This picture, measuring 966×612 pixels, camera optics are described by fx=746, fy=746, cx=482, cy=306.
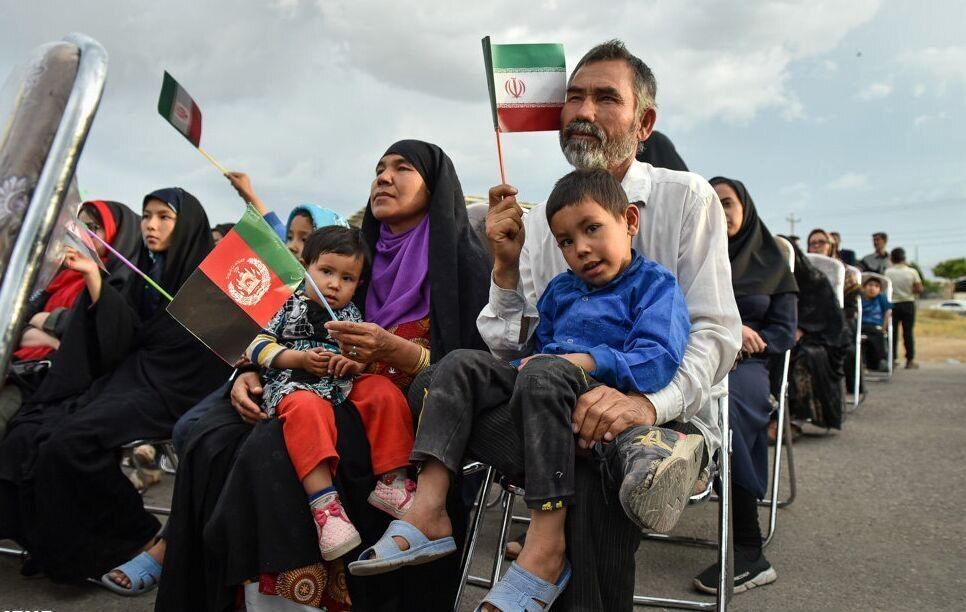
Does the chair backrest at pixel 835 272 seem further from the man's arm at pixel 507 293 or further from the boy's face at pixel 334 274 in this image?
the boy's face at pixel 334 274

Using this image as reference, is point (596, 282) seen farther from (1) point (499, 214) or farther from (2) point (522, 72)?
(2) point (522, 72)

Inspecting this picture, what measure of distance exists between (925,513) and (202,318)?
13.5ft

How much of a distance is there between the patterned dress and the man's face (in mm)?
1092

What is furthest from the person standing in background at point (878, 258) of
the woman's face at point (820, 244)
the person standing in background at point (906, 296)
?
the woman's face at point (820, 244)

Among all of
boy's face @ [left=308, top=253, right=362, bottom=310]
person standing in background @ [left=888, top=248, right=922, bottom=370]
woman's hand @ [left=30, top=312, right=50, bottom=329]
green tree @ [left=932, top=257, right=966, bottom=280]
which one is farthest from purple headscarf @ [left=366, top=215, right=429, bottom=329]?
green tree @ [left=932, top=257, right=966, bottom=280]

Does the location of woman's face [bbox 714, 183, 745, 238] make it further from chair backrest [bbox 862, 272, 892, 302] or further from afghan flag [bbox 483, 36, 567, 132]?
chair backrest [bbox 862, 272, 892, 302]

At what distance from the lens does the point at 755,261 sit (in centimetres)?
406

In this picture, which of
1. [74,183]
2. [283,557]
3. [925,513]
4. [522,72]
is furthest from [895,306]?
[74,183]

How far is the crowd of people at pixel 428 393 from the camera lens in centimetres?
197

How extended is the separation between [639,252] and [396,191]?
3.48 feet

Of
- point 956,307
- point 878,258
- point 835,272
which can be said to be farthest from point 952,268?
point 835,272

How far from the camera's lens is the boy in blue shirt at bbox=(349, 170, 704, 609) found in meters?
1.87

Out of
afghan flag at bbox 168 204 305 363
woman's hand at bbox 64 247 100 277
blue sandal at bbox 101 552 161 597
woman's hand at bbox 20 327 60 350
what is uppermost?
woman's hand at bbox 64 247 100 277

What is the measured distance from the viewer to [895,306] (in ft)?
40.7
